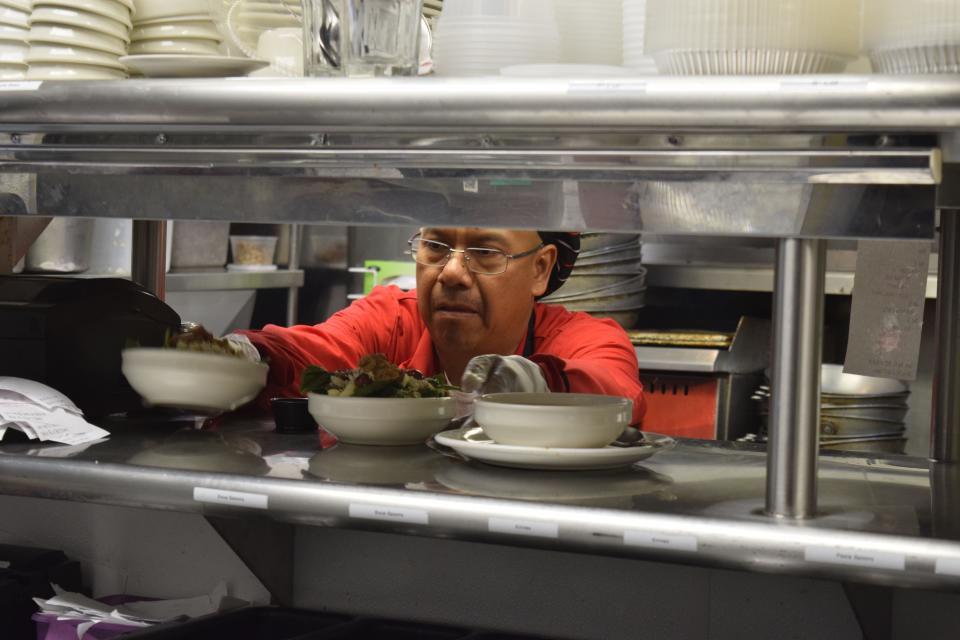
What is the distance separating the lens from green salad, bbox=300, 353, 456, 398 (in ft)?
5.00

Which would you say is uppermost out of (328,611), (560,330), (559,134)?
(559,134)

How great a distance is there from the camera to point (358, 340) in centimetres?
269

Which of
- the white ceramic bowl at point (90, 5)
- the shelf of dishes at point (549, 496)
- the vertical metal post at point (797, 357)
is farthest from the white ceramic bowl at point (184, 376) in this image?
the vertical metal post at point (797, 357)

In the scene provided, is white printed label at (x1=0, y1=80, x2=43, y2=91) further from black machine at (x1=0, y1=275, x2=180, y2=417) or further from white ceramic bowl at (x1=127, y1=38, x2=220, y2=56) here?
black machine at (x1=0, y1=275, x2=180, y2=417)

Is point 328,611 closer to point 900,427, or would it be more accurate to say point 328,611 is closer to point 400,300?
point 400,300

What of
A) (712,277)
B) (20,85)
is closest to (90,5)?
(20,85)

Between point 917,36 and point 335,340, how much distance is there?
1651 millimetres

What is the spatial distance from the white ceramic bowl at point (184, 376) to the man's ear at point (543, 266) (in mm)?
1110

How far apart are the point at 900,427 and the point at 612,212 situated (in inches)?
90.3

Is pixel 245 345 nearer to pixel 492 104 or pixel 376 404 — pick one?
pixel 376 404

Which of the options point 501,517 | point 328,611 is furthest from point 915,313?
point 328,611

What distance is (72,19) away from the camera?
1.37 m

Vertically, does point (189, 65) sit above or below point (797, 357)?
above

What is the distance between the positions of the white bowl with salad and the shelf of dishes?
0.03 meters
